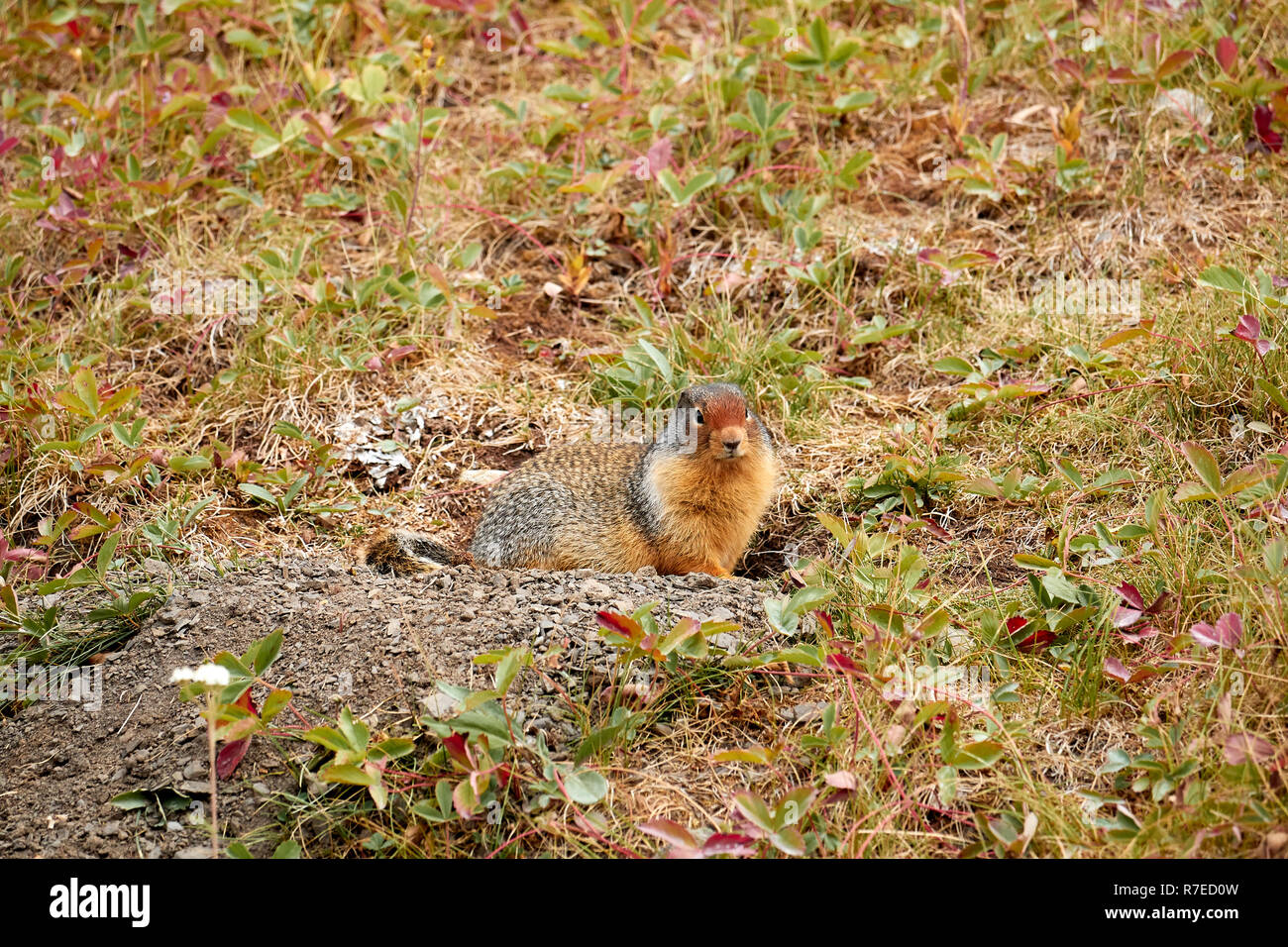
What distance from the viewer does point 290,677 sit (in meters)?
3.28

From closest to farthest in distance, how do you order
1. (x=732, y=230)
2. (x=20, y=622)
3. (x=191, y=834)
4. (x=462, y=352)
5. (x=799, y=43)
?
(x=191, y=834) < (x=20, y=622) < (x=462, y=352) < (x=732, y=230) < (x=799, y=43)

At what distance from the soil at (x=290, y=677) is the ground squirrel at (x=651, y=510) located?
51cm

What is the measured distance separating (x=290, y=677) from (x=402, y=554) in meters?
0.77

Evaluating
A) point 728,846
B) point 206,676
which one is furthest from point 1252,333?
point 206,676

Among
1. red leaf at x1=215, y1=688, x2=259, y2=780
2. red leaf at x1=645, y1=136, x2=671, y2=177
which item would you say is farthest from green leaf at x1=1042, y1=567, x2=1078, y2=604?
red leaf at x1=645, y1=136, x2=671, y2=177

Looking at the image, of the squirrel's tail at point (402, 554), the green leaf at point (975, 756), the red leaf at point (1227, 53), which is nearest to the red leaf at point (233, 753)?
the squirrel's tail at point (402, 554)

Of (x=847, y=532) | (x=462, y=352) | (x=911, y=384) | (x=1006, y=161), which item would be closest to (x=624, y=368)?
(x=462, y=352)

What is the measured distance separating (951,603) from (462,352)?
2.66 metres

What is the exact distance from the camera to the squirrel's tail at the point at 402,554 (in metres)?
3.93

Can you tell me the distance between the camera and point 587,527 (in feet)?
14.4

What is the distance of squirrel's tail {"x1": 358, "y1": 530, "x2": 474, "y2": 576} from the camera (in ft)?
12.9

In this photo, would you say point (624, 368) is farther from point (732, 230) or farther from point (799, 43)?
point (799, 43)

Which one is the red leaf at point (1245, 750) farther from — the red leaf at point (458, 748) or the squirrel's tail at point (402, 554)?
the squirrel's tail at point (402, 554)

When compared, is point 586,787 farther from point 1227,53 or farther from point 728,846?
point 1227,53
